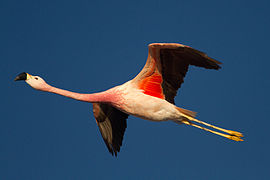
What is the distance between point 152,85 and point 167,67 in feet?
2.06

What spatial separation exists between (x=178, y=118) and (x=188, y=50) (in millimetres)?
2037

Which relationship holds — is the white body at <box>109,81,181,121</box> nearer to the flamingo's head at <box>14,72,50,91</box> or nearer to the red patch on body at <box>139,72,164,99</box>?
the red patch on body at <box>139,72,164,99</box>

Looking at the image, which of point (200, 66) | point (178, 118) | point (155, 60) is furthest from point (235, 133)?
point (155, 60)

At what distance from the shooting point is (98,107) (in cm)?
1195

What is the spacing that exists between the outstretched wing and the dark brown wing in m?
1.75

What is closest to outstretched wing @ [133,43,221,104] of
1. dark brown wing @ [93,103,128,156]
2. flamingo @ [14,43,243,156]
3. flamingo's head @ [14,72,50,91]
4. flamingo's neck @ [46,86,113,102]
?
flamingo @ [14,43,243,156]

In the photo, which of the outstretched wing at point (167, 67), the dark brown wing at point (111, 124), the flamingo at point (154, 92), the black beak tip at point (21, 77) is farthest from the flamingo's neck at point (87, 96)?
the dark brown wing at point (111, 124)

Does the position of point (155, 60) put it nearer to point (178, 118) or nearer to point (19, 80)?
point (178, 118)

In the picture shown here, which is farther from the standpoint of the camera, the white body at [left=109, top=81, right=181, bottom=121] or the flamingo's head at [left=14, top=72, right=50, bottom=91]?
the flamingo's head at [left=14, top=72, right=50, bottom=91]

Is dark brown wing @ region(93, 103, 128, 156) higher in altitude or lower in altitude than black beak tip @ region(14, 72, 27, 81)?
lower

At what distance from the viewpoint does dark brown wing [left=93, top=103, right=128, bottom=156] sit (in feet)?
39.0

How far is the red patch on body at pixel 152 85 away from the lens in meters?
10.4

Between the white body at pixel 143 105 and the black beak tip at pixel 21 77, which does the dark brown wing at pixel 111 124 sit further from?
the black beak tip at pixel 21 77

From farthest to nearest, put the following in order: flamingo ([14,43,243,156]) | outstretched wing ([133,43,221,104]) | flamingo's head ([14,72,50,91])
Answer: flamingo's head ([14,72,50,91]) < flamingo ([14,43,243,156]) < outstretched wing ([133,43,221,104])
